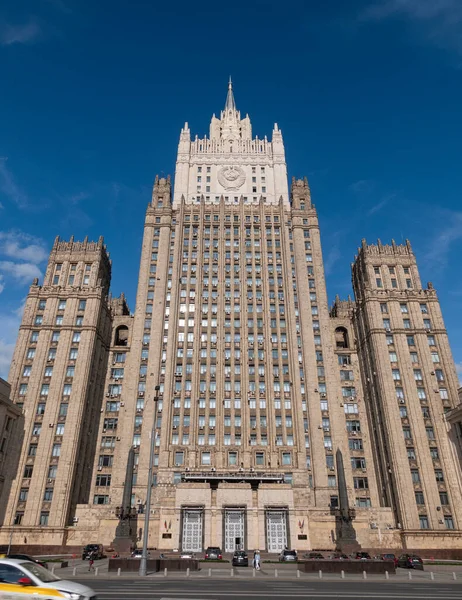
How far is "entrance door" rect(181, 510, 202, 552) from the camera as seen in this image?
60562 millimetres

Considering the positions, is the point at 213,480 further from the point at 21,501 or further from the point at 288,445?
the point at 21,501

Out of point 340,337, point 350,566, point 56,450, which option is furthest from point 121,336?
point 350,566

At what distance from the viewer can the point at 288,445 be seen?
71000mm

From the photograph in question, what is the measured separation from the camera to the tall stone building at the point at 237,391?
62.7 m

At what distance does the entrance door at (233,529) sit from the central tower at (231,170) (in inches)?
2468

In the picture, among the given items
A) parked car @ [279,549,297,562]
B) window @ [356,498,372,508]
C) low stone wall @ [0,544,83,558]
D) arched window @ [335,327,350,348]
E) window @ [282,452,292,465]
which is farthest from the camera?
arched window @ [335,327,350,348]

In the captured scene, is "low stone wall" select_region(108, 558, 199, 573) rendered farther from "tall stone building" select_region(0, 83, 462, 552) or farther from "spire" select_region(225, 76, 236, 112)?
"spire" select_region(225, 76, 236, 112)

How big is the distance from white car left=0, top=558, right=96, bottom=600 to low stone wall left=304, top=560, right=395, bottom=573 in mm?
27095

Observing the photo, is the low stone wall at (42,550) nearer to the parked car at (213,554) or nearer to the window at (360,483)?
the parked car at (213,554)

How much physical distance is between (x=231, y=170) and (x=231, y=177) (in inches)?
78.9

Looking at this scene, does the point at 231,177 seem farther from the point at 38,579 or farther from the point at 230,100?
the point at 38,579

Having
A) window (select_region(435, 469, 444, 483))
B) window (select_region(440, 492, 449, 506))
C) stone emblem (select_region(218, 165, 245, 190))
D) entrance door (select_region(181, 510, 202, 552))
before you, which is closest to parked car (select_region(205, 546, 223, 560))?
entrance door (select_region(181, 510, 202, 552))

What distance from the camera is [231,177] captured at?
10088 centimetres

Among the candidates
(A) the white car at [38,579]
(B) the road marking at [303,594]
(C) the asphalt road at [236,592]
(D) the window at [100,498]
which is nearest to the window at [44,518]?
(D) the window at [100,498]
